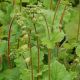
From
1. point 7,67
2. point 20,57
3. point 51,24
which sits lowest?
point 7,67

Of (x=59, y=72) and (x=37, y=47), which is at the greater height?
(x=37, y=47)

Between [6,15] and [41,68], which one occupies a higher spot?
[6,15]

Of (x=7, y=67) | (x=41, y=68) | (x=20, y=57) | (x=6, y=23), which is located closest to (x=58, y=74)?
(x=41, y=68)

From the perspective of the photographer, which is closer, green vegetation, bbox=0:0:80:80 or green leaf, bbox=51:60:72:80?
green vegetation, bbox=0:0:80:80

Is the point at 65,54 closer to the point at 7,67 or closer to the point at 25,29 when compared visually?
the point at 7,67

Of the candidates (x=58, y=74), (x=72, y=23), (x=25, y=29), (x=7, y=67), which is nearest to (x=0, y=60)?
(x=7, y=67)

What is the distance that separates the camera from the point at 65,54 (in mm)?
2391

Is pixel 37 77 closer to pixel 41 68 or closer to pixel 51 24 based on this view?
pixel 41 68

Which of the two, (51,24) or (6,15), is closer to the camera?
(51,24)

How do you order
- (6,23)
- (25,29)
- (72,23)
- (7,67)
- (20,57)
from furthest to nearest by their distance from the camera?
(72,23)
(6,23)
(7,67)
(20,57)
(25,29)

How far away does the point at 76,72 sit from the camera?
2.24 metres

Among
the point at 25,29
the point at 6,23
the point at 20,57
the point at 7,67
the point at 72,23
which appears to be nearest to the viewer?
the point at 25,29

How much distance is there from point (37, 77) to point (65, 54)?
0.40 metres

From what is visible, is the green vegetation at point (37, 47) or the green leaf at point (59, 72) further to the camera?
the green leaf at point (59, 72)
